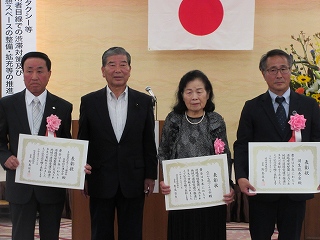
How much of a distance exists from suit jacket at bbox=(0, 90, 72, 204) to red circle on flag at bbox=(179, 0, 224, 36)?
2.93 meters

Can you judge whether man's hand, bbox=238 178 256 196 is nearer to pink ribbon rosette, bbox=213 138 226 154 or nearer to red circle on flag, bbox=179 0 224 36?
pink ribbon rosette, bbox=213 138 226 154

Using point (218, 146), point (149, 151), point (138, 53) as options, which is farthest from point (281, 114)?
point (138, 53)

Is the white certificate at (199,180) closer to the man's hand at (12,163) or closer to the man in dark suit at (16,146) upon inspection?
the man in dark suit at (16,146)

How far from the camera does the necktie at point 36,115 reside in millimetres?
2797

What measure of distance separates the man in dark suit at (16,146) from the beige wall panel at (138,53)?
9.67 feet

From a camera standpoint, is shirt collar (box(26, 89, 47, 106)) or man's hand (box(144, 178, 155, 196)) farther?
man's hand (box(144, 178, 155, 196))

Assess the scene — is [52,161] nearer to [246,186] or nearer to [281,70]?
[246,186]

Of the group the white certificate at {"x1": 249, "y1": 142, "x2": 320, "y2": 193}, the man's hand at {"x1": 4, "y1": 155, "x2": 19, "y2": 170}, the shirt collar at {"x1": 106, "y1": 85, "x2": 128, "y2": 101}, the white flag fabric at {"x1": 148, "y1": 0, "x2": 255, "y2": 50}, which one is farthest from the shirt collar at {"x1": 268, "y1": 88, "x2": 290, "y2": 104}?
the white flag fabric at {"x1": 148, "y1": 0, "x2": 255, "y2": 50}

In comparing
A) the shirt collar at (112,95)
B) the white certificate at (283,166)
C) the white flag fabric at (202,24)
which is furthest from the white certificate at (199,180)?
the white flag fabric at (202,24)

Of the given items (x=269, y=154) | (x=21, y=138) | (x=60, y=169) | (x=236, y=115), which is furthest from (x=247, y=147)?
(x=236, y=115)

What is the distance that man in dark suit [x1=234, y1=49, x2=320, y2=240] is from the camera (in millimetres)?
2650

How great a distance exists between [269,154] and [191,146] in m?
0.41

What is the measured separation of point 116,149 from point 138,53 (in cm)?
304

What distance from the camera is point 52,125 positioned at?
2.72 metres
